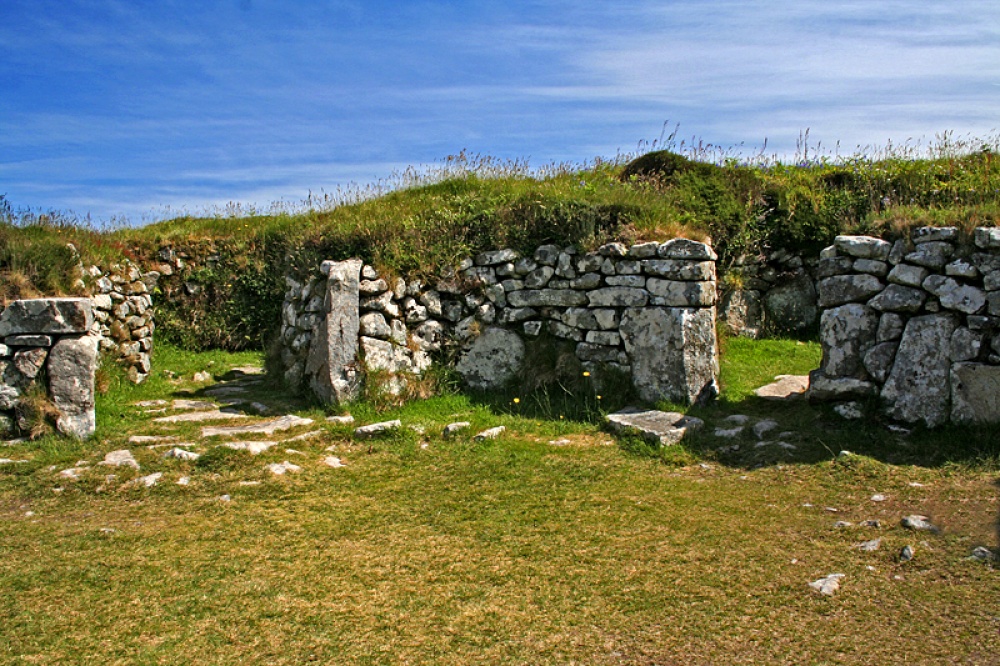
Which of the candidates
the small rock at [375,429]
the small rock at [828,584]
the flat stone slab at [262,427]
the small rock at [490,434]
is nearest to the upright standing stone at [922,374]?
the small rock at [828,584]

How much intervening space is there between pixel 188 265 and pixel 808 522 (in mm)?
11256

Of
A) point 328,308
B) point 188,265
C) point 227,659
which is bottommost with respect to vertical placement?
point 227,659

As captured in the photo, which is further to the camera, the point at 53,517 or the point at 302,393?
the point at 302,393

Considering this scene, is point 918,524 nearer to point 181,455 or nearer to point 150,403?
point 181,455

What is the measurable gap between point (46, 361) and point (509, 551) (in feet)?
18.2

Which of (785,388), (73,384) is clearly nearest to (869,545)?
(785,388)

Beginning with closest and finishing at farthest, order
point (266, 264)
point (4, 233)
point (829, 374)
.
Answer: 1. point (829, 374)
2. point (4, 233)
3. point (266, 264)

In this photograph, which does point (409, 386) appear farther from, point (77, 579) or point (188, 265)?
point (188, 265)

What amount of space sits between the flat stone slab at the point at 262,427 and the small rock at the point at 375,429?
0.74m

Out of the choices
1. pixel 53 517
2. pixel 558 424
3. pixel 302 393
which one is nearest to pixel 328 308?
pixel 302 393

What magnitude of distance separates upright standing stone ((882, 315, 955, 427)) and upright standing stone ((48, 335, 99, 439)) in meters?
8.07

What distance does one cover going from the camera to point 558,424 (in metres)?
8.34

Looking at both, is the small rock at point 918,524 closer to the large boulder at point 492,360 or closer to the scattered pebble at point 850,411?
the scattered pebble at point 850,411

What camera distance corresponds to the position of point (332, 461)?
748 centimetres
